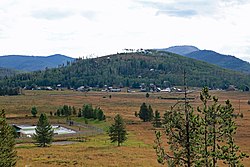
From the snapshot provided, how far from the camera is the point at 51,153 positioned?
6372 cm

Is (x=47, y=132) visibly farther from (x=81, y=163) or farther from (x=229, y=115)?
(x=229, y=115)

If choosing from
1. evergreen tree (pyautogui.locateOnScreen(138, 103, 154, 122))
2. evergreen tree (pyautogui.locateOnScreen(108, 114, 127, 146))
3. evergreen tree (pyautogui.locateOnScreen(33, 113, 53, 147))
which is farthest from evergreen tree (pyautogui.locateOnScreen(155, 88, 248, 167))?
evergreen tree (pyautogui.locateOnScreen(138, 103, 154, 122))

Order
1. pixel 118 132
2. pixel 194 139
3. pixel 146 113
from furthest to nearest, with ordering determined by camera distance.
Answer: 1. pixel 146 113
2. pixel 118 132
3. pixel 194 139

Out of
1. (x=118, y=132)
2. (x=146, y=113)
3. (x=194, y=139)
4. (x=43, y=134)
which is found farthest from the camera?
(x=146, y=113)

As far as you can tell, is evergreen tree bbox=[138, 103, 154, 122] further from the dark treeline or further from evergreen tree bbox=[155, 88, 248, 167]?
evergreen tree bbox=[155, 88, 248, 167]

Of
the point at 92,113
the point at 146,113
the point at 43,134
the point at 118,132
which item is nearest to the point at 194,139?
the point at 118,132

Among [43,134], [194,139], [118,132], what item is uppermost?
[194,139]

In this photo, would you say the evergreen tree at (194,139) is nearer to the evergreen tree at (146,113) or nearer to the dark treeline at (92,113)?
the dark treeline at (92,113)

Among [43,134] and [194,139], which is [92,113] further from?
[194,139]

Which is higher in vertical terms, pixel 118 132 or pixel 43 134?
pixel 118 132

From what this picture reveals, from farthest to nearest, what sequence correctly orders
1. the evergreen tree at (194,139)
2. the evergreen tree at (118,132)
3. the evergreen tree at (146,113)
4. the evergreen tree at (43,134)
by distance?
the evergreen tree at (146,113)
the evergreen tree at (43,134)
the evergreen tree at (118,132)
the evergreen tree at (194,139)

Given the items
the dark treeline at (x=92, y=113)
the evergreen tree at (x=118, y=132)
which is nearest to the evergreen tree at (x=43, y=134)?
the evergreen tree at (x=118, y=132)

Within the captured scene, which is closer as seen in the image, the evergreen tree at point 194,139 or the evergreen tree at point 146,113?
the evergreen tree at point 194,139

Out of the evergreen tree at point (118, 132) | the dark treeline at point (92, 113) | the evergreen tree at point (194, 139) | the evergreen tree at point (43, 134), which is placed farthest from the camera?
the dark treeline at point (92, 113)
